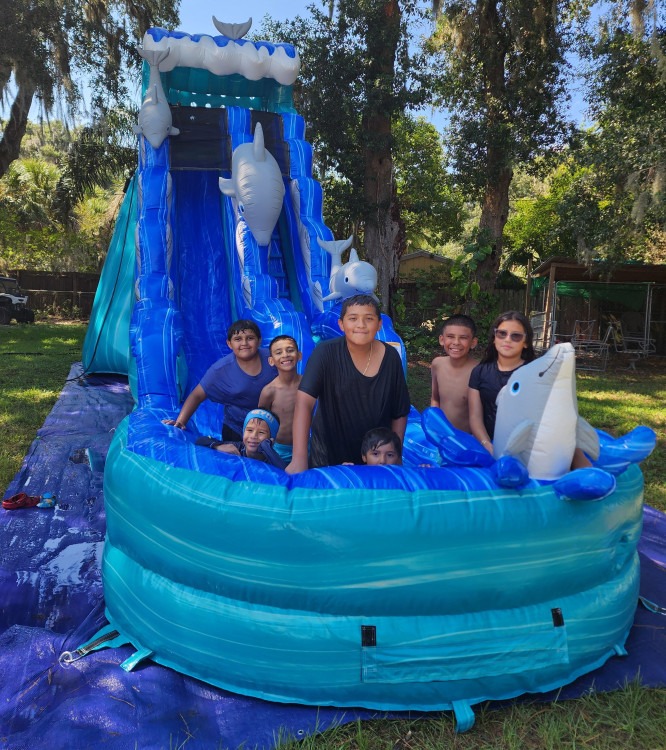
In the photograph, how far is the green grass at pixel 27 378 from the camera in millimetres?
4830

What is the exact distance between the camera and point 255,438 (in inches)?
117

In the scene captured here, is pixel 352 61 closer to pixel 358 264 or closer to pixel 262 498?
pixel 358 264

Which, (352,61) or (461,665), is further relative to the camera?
(352,61)

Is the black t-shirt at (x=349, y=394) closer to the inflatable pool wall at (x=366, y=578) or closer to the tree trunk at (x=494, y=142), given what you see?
the inflatable pool wall at (x=366, y=578)

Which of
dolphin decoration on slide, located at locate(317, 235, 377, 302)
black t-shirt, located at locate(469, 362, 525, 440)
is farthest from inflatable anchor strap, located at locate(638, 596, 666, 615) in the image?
dolphin decoration on slide, located at locate(317, 235, 377, 302)

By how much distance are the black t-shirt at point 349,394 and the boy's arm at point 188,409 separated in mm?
860

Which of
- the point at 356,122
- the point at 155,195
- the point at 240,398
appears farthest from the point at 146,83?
the point at 356,122

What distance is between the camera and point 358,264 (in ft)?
14.5

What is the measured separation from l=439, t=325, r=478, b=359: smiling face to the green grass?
2869mm

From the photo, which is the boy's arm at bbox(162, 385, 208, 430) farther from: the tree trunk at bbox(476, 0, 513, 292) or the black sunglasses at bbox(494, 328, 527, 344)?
the tree trunk at bbox(476, 0, 513, 292)

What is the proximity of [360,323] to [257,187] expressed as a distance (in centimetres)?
286

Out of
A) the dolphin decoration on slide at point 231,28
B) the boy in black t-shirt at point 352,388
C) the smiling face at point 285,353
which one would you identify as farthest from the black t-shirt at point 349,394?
the dolphin decoration on slide at point 231,28

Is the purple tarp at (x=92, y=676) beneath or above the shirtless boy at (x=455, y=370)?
→ beneath

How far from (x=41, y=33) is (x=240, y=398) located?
944cm
